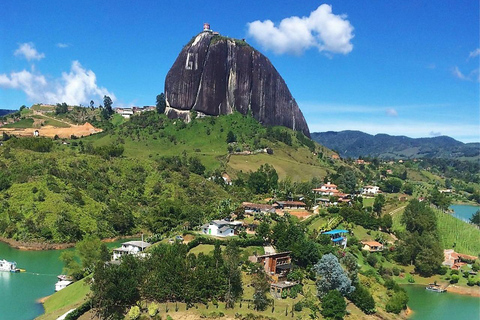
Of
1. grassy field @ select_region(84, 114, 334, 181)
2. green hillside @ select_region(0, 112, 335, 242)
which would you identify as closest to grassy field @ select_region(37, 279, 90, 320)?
green hillside @ select_region(0, 112, 335, 242)

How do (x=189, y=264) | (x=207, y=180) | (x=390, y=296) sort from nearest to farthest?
(x=189, y=264) → (x=390, y=296) → (x=207, y=180)

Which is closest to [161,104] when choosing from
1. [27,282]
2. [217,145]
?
Answer: [217,145]

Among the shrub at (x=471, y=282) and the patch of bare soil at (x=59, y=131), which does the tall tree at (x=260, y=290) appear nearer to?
the shrub at (x=471, y=282)

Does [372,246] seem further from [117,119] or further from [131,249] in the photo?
[117,119]

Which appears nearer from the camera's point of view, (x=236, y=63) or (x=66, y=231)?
(x=66, y=231)

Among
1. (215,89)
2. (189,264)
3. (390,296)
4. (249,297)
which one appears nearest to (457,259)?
(390,296)

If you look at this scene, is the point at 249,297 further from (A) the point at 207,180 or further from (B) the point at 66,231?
(A) the point at 207,180

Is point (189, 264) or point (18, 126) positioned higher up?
point (18, 126)
